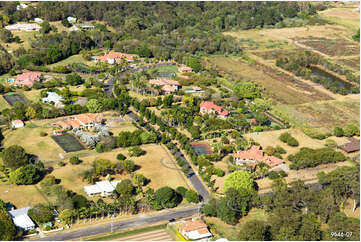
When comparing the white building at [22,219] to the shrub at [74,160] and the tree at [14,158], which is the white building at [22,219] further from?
the shrub at [74,160]

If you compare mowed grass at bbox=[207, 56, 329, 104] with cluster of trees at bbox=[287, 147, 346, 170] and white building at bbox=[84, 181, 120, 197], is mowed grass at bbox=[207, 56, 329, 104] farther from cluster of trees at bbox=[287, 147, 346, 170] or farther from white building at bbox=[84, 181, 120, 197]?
white building at bbox=[84, 181, 120, 197]

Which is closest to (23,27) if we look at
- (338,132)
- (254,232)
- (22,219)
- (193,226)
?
(22,219)

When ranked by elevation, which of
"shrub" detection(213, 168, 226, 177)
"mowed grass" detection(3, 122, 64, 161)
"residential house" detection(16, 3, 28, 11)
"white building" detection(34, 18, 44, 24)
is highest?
"residential house" detection(16, 3, 28, 11)

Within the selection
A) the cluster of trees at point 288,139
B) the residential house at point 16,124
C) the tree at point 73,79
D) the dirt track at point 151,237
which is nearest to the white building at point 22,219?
the dirt track at point 151,237

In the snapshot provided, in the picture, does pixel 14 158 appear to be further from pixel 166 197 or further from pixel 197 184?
pixel 197 184

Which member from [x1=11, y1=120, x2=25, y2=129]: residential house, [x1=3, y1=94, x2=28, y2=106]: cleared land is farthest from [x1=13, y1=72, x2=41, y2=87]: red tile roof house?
[x1=11, y1=120, x2=25, y2=129]: residential house
